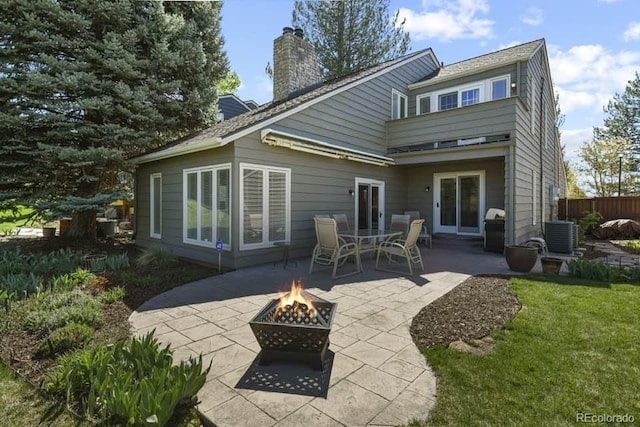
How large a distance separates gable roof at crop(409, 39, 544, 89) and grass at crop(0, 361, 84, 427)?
37.5ft

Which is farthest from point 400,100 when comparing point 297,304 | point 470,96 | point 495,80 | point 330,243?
point 297,304

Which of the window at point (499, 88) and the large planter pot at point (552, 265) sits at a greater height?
the window at point (499, 88)

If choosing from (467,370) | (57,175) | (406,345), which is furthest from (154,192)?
(467,370)

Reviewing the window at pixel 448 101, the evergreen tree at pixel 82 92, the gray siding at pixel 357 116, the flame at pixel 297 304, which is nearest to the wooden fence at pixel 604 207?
the window at pixel 448 101

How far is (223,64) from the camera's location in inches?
473

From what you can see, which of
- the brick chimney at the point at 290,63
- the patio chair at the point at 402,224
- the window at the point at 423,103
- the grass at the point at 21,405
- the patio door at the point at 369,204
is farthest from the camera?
the window at the point at 423,103

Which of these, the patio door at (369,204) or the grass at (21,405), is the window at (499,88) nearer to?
the patio door at (369,204)

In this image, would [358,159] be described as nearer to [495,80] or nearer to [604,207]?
[495,80]

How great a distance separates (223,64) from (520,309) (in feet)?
39.5

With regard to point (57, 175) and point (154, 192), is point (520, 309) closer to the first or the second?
point (154, 192)

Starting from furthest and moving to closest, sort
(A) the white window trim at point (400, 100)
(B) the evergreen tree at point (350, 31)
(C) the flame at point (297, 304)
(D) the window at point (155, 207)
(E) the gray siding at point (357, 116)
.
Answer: (B) the evergreen tree at point (350, 31) → (A) the white window trim at point (400, 100) → (D) the window at point (155, 207) → (E) the gray siding at point (357, 116) → (C) the flame at point (297, 304)

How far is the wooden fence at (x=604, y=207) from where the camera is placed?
13172 millimetres

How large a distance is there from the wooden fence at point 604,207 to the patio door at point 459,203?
23.8 ft

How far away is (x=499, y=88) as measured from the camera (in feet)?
31.8
